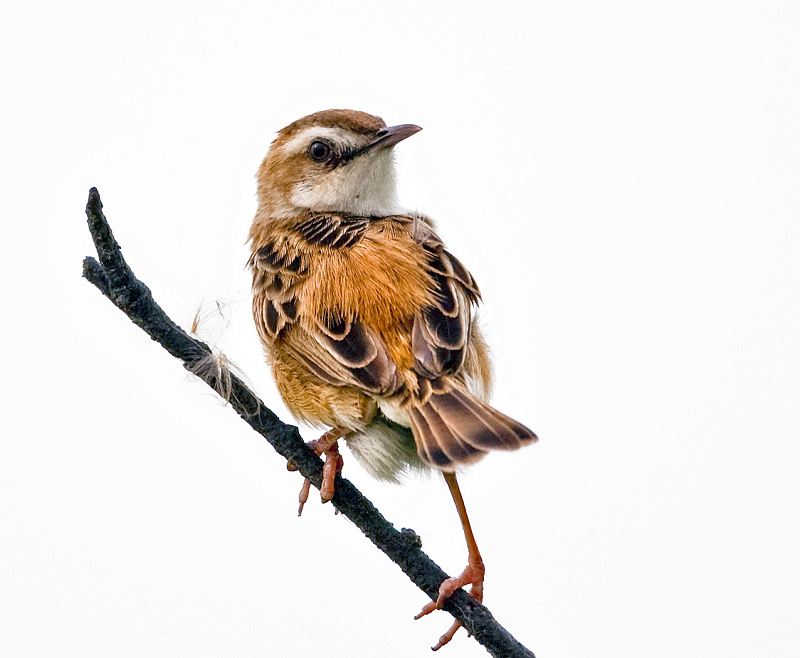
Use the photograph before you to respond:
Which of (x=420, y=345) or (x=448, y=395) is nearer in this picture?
(x=448, y=395)

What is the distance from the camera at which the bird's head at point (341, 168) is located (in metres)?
6.02

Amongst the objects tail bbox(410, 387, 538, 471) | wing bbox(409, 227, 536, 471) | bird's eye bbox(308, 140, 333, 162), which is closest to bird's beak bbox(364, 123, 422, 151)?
bird's eye bbox(308, 140, 333, 162)

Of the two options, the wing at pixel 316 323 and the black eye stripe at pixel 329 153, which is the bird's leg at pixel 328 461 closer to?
the wing at pixel 316 323

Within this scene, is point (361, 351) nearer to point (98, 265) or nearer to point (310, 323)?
point (310, 323)

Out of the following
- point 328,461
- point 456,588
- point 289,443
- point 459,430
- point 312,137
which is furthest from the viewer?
point 312,137

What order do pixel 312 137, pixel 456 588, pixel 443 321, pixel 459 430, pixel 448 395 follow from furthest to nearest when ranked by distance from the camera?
1. pixel 312 137
2. pixel 443 321
3. pixel 448 395
4. pixel 459 430
5. pixel 456 588

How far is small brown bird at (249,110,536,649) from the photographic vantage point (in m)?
4.28

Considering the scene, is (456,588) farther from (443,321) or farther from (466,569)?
(443,321)

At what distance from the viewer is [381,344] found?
4641mm

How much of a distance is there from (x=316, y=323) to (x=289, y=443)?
109 cm

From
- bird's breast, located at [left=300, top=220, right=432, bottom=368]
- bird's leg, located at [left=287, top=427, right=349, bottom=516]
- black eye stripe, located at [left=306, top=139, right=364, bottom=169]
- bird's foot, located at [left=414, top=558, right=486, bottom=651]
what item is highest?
black eye stripe, located at [left=306, top=139, right=364, bottom=169]

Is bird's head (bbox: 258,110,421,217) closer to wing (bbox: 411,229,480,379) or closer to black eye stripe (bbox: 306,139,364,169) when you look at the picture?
black eye stripe (bbox: 306,139,364,169)

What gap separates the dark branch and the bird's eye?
8.75 ft

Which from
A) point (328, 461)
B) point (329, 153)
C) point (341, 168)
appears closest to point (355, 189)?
point (341, 168)
